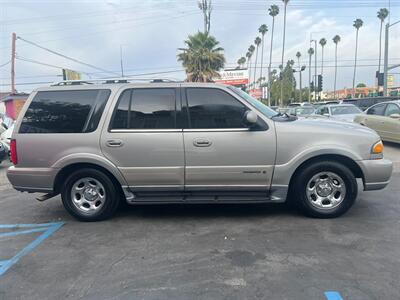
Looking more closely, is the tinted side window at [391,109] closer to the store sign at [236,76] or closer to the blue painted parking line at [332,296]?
the blue painted parking line at [332,296]

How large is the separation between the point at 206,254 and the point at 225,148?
148cm

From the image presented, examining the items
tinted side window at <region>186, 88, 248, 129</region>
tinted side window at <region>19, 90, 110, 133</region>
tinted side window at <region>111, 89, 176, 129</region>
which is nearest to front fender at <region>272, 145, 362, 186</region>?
tinted side window at <region>186, 88, 248, 129</region>

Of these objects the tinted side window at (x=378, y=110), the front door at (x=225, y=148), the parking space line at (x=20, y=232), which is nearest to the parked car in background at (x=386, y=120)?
the tinted side window at (x=378, y=110)

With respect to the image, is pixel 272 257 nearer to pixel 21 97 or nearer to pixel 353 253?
pixel 353 253

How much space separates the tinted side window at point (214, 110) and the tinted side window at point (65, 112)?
4.18 feet

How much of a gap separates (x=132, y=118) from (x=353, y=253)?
3230 mm

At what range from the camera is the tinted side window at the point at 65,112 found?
5.08 m

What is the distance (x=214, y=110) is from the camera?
4961mm

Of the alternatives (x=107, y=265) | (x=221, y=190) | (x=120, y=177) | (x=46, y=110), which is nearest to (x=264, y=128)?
(x=221, y=190)

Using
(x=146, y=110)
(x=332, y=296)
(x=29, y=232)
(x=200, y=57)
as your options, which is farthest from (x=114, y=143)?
(x=200, y=57)

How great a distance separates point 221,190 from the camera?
4.98 meters

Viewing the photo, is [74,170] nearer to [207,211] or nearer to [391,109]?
[207,211]

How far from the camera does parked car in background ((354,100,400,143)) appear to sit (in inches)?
440

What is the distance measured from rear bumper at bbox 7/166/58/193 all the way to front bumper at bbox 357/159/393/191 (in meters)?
4.29
